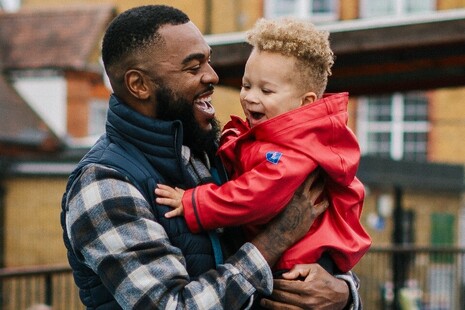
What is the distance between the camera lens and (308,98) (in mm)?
2602

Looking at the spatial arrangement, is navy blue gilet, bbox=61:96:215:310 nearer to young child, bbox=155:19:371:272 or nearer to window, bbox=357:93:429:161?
young child, bbox=155:19:371:272

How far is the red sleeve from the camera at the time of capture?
2273 millimetres

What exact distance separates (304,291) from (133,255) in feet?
1.81

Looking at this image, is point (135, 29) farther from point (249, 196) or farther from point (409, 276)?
point (409, 276)

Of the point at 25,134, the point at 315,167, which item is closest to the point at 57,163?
the point at 25,134

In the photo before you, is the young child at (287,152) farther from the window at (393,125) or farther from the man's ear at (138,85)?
the window at (393,125)

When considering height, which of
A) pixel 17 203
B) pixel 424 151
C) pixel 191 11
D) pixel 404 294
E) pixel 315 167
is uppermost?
pixel 315 167

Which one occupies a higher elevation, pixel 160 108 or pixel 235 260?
pixel 160 108

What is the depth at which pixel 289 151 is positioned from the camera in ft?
7.97

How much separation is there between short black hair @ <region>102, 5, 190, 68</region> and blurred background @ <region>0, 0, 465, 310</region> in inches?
133

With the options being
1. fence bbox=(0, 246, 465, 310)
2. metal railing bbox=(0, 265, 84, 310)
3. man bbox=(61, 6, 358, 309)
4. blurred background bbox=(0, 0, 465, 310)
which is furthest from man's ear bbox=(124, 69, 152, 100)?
fence bbox=(0, 246, 465, 310)

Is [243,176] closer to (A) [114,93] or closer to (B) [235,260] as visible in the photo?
(B) [235,260]

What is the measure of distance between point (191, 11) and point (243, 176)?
16.1 feet

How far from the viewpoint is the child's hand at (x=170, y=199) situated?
2256 millimetres
